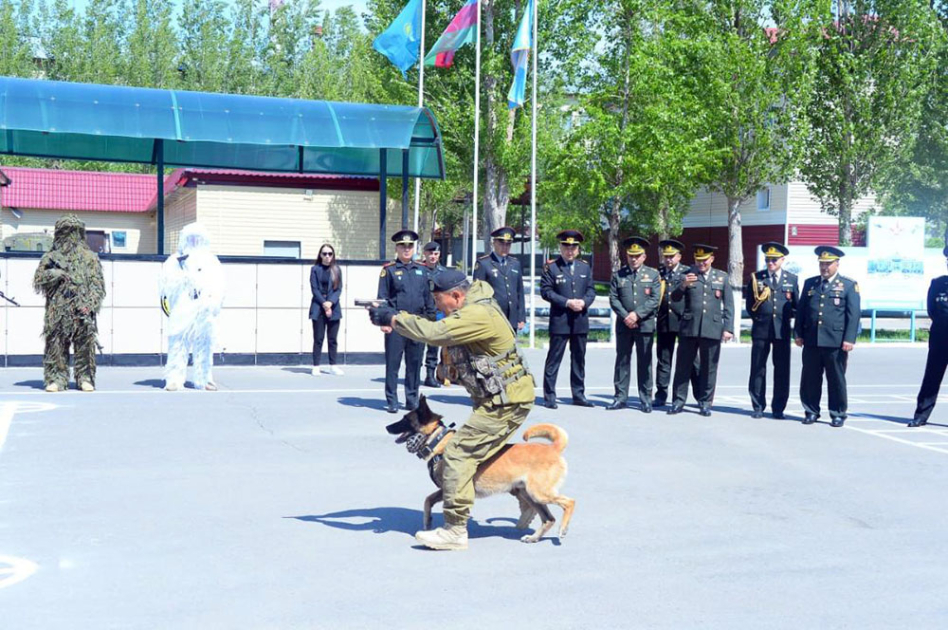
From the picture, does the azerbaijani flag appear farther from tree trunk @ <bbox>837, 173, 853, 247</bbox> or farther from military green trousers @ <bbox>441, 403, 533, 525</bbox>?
military green trousers @ <bbox>441, 403, 533, 525</bbox>

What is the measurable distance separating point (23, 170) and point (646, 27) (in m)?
22.9

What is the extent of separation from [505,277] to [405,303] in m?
1.41

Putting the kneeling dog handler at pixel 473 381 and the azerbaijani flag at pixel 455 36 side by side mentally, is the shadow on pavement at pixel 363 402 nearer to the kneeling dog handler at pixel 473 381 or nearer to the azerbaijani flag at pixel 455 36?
the kneeling dog handler at pixel 473 381

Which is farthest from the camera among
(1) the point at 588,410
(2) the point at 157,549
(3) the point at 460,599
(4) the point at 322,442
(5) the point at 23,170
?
(5) the point at 23,170

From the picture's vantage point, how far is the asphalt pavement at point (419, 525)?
5.39m

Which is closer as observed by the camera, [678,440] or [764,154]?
[678,440]

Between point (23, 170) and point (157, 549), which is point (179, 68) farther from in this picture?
point (157, 549)

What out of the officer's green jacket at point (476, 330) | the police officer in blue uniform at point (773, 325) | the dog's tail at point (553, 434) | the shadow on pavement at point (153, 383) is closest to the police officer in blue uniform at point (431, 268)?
the shadow on pavement at point (153, 383)

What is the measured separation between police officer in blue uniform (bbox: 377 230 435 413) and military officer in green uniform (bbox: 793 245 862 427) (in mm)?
4248

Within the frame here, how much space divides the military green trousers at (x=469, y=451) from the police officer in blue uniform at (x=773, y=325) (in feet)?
21.2

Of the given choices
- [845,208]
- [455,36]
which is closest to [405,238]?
[455,36]

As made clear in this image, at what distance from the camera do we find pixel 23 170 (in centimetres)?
3938

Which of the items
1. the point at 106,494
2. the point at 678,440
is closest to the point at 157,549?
the point at 106,494

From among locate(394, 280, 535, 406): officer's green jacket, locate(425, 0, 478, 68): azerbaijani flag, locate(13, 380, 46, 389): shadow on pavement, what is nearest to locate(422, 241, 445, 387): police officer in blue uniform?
locate(13, 380, 46, 389): shadow on pavement
